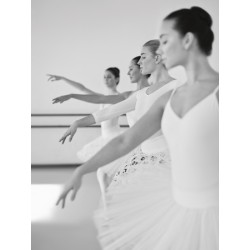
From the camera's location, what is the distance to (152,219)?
4.52 feet

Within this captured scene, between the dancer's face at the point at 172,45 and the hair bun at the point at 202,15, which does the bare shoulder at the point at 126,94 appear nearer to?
the dancer's face at the point at 172,45

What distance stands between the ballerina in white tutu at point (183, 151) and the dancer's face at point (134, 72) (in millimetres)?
235

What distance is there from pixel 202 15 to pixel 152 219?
0.69 m

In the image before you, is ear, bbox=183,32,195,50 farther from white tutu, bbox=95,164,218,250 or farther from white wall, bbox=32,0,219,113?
white tutu, bbox=95,164,218,250

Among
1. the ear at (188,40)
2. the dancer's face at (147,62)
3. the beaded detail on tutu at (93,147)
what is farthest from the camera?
the dancer's face at (147,62)

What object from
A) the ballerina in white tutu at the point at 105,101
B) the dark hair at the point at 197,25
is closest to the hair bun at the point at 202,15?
the dark hair at the point at 197,25

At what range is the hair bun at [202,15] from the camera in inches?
52.9

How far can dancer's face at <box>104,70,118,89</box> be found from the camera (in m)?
1.61

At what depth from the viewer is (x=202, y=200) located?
1327mm

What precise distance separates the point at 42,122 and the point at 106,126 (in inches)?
9.8

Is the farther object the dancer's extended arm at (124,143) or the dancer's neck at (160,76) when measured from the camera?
the dancer's neck at (160,76)

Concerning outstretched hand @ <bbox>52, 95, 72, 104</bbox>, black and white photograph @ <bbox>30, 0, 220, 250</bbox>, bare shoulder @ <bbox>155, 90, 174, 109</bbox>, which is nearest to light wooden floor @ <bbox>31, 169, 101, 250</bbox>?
black and white photograph @ <bbox>30, 0, 220, 250</bbox>
